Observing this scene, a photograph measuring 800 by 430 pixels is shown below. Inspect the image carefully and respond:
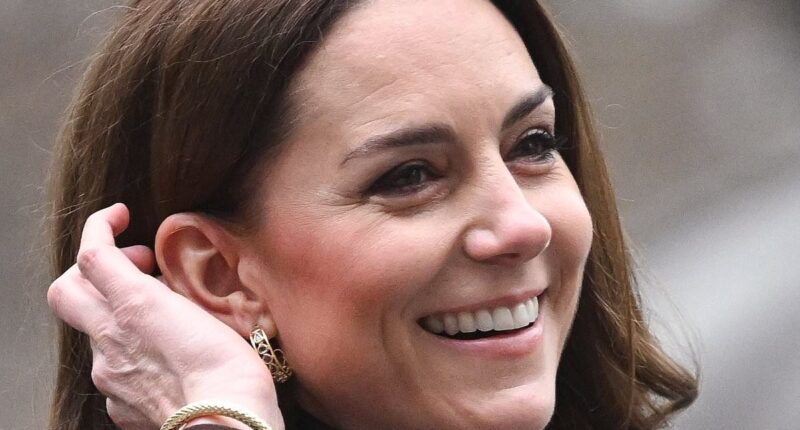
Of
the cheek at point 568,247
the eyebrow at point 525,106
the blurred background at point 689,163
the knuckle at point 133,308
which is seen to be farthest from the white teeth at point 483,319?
the blurred background at point 689,163

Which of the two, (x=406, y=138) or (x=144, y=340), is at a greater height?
(x=406, y=138)

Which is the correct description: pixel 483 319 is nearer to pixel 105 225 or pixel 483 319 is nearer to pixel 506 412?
pixel 506 412

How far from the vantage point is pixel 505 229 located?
Result: 1397mm

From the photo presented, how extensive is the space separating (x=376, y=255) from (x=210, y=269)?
26 cm

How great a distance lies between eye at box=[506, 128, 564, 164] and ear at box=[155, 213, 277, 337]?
1.27ft

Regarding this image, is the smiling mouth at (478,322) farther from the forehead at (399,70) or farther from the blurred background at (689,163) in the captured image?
the blurred background at (689,163)

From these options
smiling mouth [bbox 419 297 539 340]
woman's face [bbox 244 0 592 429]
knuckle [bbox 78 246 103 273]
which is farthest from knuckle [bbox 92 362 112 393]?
smiling mouth [bbox 419 297 539 340]

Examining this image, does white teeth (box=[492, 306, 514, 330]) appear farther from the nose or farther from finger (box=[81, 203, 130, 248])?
finger (box=[81, 203, 130, 248])

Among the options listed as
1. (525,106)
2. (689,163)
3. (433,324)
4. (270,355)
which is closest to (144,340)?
(270,355)

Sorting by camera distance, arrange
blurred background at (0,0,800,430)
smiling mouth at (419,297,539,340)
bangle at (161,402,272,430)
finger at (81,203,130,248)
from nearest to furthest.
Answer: bangle at (161,402,272,430) < smiling mouth at (419,297,539,340) < finger at (81,203,130,248) < blurred background at (0,0,800,430)

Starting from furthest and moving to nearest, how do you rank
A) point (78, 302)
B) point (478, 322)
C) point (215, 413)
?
1. point (78, 302)
2. point (478, 322)
3. point (215, 413)

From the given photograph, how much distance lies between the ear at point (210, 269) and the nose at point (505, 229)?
298 mm

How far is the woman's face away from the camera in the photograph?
141 cm

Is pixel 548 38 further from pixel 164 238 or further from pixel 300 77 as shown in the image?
pixel 164 238
